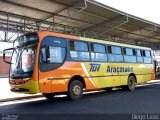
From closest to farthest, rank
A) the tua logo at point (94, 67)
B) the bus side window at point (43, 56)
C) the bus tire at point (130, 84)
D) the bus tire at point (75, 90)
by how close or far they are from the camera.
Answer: the bus side window at point (43, 56) → the bus tire at point (75, 90) → the tua logo at point (94, 67) → the bus tire at point (130, 84)

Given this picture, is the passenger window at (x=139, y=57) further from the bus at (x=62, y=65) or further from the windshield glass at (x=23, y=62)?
the windshield glass at (x=23, y=62)

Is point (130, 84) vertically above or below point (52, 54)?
below

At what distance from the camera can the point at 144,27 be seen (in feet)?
73.6

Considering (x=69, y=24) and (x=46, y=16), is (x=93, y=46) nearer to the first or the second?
(x=46, y=16)

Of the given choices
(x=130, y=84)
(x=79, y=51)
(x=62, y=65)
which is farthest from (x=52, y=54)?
(x=130, y=84)

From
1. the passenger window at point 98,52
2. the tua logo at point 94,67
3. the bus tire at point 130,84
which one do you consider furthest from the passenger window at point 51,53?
the bus tire at point 130,84

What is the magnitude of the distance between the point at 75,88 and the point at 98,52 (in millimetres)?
2688

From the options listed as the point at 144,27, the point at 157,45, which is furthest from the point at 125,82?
the point at 157,45

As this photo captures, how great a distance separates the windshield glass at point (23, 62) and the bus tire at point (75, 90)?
2.05m

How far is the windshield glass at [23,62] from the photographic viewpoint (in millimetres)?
9031

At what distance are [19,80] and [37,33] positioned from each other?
1.95m

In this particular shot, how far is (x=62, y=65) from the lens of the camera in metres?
9.93

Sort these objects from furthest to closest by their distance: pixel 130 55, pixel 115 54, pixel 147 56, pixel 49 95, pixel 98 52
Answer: pixel 147 56 < pixel 130 55 < pixel 115 54 < pixel 98 52 < pixel 49 95

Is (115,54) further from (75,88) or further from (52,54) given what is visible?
Answer: (52,54)
